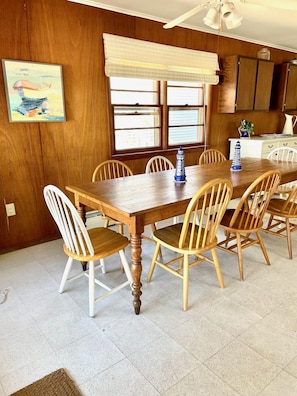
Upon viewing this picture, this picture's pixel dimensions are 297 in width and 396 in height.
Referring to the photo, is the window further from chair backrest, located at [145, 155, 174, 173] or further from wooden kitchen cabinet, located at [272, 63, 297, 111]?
wooden kitchen cabinet, located at [272, 63, 297, 111]

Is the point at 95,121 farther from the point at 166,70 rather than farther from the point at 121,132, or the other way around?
the point at 166,70

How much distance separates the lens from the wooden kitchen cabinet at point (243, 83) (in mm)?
4223

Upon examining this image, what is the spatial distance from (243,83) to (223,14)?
2.22 m

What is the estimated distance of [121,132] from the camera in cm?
361

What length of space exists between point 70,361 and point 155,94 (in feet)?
10.7

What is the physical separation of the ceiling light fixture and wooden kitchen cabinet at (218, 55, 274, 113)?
196cm

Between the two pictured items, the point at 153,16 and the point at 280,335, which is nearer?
the point at 280,335

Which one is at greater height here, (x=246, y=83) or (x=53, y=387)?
(x=246, y=83)

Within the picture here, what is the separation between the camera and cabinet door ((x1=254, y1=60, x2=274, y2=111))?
14.8 ft

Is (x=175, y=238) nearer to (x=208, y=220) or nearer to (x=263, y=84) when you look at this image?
(x=208, y=220)

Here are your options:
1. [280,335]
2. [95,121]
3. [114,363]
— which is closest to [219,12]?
[95,121]

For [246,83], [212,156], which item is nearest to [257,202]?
[212,156]

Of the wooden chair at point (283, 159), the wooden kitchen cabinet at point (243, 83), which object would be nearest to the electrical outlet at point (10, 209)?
the wooden chair at point (283, 159)

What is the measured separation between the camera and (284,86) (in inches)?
196
